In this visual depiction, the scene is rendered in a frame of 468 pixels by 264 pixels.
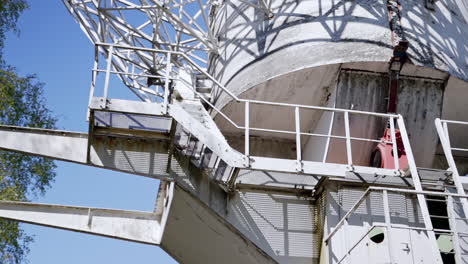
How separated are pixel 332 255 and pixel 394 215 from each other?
1.29m

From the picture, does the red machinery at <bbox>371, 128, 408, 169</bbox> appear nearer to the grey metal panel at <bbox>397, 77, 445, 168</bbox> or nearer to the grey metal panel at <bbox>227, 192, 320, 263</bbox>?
the grey metal panel at <bbox>397, 77, 445, 168</bbox>

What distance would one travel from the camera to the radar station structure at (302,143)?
11.0 metres

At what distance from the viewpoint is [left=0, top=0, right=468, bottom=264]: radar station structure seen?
11.0m

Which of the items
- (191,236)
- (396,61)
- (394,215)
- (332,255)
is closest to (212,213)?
(191,236)

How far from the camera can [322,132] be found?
1402 cm

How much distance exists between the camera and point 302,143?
15.5 metres

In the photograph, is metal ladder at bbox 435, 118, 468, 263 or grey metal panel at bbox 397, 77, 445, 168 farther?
grey metal panel at bbox 397, 77, 445, 168

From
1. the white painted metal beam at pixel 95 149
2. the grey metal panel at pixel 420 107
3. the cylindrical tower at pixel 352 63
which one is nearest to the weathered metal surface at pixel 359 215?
the cylindrical tower at pixel 352 63

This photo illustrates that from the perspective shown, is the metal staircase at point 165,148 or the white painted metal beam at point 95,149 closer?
the metal staircase at point 165,148

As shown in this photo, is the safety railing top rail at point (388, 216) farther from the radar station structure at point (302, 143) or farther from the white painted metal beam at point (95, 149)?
the white painted metal beam at point (95, 149)

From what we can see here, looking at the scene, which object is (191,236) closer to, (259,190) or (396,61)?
(259,190)

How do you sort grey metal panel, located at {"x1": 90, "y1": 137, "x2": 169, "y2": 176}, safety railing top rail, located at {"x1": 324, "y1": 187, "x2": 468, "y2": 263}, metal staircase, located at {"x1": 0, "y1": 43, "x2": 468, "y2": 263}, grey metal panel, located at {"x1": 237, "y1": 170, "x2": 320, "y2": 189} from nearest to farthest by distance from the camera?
safety railing top rail, located at {"x1": 324, "y1": 187, "x2": 468, "y2": 263}, metal staircase, located at {"x1": 0, "y1": 43, "x2": 468, "y2": 263}, grey metal panel, located at {"x1": 90, "y1": 137, "x2": 169, "y2": 176}, grey metal panel, located at {"x1": 237, "y1": 170, "x2": 320, "y2": 189}

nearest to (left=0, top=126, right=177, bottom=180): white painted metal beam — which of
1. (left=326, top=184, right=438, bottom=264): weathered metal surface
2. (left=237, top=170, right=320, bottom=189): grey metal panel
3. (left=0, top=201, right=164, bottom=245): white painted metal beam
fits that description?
(left=0, top=201, right=164, bottom=245): white painted metal beam

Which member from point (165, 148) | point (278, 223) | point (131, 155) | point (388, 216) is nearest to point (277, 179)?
point (278, 223)
